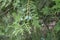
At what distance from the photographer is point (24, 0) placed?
1.34 meters

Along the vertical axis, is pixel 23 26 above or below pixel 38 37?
above

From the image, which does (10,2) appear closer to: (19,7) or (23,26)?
(19,7)

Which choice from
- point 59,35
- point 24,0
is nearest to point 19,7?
point 24,0

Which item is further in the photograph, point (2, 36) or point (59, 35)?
point (2, 36)

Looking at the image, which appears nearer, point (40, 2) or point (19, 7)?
point (19, 7)

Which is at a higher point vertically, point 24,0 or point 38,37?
point 24,0

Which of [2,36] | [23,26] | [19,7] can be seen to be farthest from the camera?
[2,36]

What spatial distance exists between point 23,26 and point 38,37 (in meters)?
0.36

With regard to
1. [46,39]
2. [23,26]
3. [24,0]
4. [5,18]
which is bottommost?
[46,39]

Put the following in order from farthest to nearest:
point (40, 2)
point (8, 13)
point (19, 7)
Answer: point (8, 13)
point (40, 2)
point (19, 7)

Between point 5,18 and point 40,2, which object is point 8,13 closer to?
point 5,18

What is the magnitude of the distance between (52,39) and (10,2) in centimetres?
50

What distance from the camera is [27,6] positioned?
46.0 inches

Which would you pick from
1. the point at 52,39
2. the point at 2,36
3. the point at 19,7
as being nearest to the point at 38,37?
the point at 52,39
